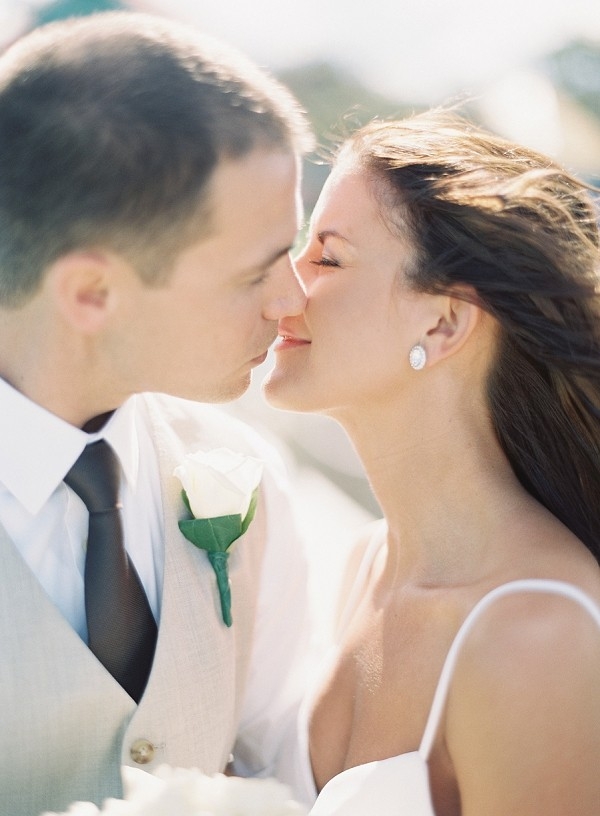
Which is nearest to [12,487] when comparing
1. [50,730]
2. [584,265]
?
[50,730]

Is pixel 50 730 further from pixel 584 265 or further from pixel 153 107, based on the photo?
pixel 584 265

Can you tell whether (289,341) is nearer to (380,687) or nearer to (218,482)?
(218,482)

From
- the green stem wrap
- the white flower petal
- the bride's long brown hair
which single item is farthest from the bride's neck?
the green stem wrap

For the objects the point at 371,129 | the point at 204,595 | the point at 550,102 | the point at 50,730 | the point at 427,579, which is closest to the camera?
the point at 50,730

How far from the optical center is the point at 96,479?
1.95 metres

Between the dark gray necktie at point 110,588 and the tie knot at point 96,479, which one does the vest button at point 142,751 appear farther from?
the tie knot at point 96,479

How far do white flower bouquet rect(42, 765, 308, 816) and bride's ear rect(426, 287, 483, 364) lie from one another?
1.14m

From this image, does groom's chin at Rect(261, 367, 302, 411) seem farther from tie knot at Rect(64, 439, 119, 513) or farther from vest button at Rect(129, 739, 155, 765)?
vest button at Rect(129, 739, 155, 765)

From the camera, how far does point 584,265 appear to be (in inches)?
83.1

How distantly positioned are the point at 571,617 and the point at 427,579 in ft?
1.29

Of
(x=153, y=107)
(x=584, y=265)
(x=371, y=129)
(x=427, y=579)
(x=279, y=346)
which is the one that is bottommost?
(x=427, y=579)

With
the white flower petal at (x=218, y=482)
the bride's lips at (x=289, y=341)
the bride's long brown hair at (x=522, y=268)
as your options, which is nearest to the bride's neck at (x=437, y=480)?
→ the bride's long brown hair at (x=522, y=268)

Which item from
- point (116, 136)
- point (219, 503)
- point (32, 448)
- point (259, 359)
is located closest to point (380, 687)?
point (219, 503)

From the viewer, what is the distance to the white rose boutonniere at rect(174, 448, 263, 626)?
6.61 feet
